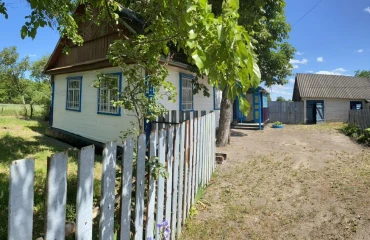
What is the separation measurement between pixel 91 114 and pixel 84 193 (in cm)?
834

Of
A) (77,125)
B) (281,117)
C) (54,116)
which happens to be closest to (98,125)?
(77,125)

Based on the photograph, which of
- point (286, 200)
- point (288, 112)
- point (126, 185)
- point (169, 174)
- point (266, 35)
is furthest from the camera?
point (288, 112)

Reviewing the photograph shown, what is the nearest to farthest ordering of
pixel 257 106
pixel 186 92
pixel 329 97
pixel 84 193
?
pixel 84 193
pixel 186 92
pixel 257 106
pixel 329 97

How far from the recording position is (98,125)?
8.79 m

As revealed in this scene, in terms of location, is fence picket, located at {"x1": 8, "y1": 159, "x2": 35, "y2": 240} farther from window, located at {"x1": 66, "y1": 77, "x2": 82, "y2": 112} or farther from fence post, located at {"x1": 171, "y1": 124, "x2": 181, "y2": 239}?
window, located at {"x1": 66, "y1": 77, "x2": 82, "y2": 112}

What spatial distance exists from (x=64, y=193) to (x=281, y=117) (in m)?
22.7

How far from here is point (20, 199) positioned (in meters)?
0.99

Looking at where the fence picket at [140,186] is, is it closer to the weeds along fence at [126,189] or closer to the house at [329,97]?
the weeds along fence at [126,189]

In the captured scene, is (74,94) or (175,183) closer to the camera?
(175,183)

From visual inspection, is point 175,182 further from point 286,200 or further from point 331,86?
point 331,86

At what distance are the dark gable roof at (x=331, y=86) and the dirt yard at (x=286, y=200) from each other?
17.7 metres

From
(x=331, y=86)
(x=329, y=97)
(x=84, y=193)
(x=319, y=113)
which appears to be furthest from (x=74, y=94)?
(x=331, y=86)

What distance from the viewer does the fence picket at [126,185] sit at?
5.76ft

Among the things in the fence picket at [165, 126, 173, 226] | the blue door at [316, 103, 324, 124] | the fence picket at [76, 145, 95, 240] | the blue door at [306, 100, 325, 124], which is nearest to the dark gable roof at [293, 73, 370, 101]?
the blue door at [306, 100, 325, 124]
